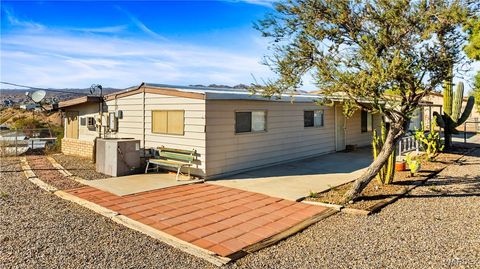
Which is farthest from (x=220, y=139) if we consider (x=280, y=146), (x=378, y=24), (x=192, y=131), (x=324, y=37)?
(x=378, y=24)

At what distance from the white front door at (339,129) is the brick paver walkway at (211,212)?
800cm

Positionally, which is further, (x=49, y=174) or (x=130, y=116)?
(x=130, y=116)

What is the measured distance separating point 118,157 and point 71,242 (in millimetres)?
4982

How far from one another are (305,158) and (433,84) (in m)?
6.54

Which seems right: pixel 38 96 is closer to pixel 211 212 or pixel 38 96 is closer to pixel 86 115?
pixel 86 115

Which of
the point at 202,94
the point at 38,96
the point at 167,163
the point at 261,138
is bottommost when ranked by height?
the point at 167,163

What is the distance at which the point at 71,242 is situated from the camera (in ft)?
14.6

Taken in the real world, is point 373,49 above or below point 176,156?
above

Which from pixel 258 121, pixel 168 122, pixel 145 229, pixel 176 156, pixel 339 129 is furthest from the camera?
pixel 339 129

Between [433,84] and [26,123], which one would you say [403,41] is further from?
[26,123]

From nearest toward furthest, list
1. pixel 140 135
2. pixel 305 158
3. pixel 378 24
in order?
pixel 378 24
pixel 140 135
pixel 305 158

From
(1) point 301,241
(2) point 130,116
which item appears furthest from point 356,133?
(1) point 301,241

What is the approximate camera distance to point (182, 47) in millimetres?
21719

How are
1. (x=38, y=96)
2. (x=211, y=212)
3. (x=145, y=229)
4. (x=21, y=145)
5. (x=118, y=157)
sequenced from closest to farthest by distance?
(x=145, y=229)
(x=211, y=212)
(x=118, y=157)
(x=38, y=96)
(x=21, y=145)
